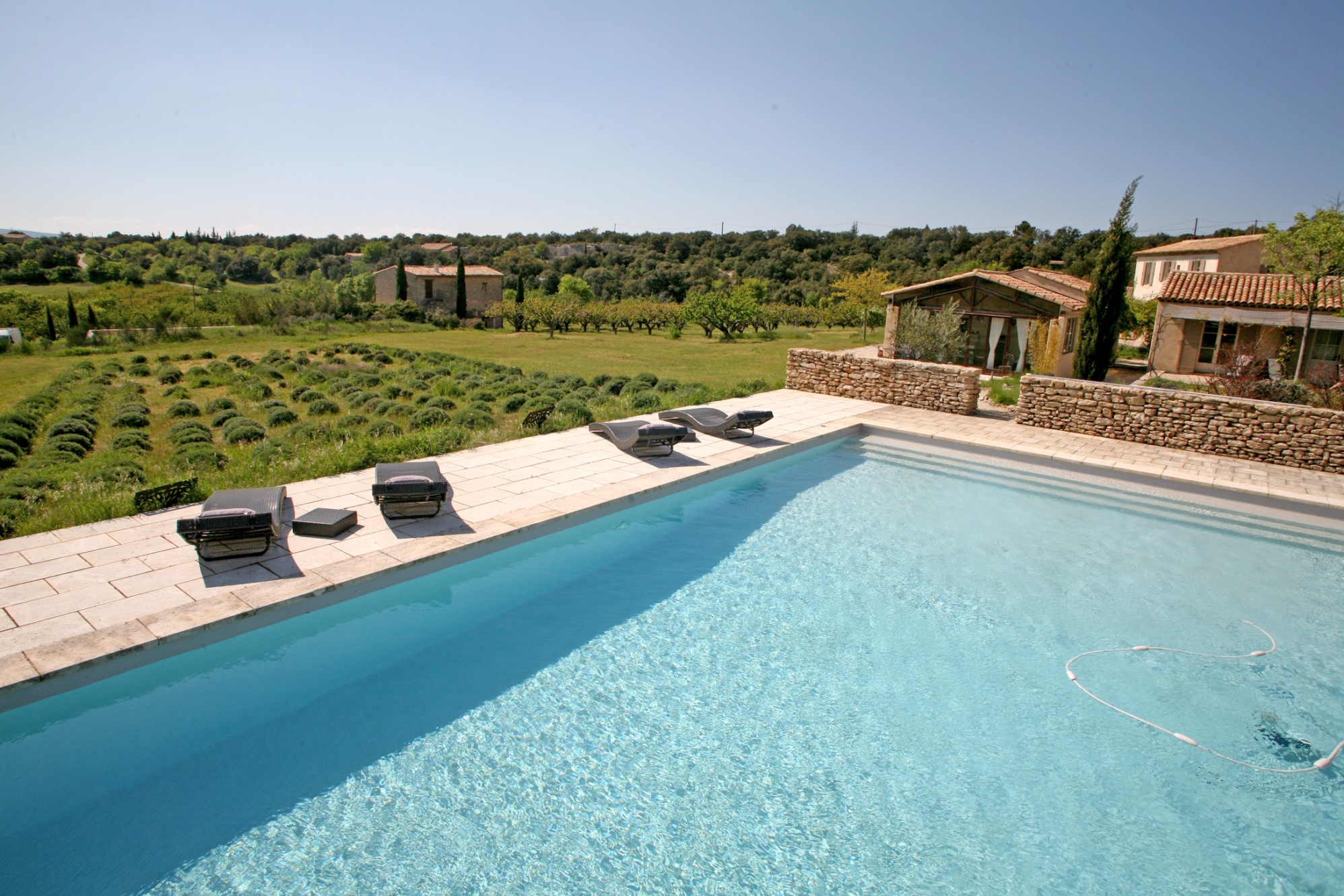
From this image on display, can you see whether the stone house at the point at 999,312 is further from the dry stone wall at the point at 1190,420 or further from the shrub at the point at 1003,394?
the dry stone wall at the point at 1190,420

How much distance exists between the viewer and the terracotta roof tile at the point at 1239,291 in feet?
57.0

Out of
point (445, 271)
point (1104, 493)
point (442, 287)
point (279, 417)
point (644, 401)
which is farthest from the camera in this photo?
point (445, 271)

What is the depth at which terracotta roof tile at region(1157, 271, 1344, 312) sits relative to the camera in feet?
57.0

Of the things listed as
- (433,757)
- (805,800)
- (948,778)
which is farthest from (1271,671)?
(433,757)

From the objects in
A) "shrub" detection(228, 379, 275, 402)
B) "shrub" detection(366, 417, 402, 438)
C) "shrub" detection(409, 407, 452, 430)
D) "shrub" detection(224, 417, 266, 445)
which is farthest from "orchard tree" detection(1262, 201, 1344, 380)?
"shrub" detection(228, 379, 275, 402)

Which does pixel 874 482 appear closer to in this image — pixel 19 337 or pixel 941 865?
pixel 941 865

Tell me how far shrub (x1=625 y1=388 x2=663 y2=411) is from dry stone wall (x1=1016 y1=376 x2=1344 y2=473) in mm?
6223

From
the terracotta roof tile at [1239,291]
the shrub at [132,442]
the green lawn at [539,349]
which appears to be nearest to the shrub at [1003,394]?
the green lawn at [539,349]

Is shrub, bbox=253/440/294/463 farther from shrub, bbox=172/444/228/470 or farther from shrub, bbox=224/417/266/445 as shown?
shrub, bbox=224/417/266/445

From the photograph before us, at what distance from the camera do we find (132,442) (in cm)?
1077

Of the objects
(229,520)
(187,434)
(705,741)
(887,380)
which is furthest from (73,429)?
(887,380)

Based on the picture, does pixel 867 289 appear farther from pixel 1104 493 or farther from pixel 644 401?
pixel 1104 493

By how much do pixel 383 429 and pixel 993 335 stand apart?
15070 mm

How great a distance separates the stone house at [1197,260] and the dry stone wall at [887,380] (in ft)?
61.4
